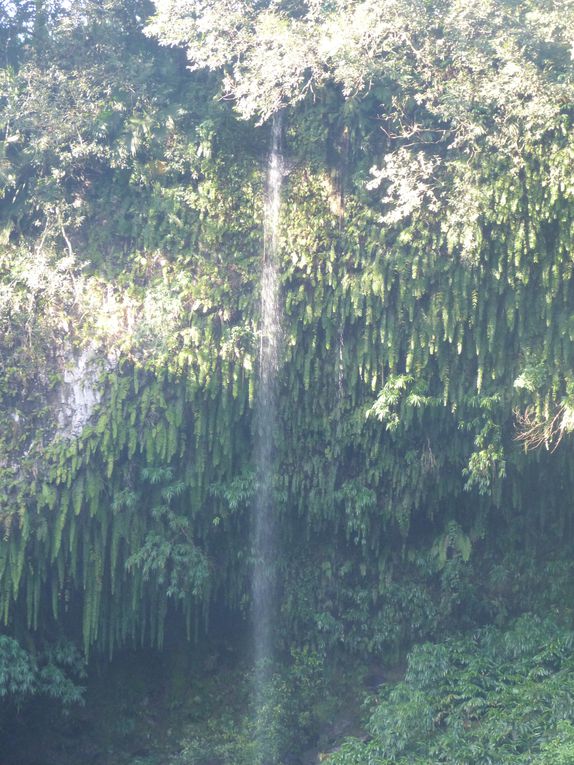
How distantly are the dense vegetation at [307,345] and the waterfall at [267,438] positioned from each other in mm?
98

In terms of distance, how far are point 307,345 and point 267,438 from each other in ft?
3.26

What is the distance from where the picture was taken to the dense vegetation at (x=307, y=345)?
326 inches

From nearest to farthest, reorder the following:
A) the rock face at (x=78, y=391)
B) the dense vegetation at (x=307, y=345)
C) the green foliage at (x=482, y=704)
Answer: the green foliage at (x=482, y=704)
the dense vegetation at (x=307, y=345)
the rock face at (x=78, y=391)

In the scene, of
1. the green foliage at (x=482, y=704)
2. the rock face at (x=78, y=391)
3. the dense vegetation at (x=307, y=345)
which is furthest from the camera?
the rock face at (x=78, y=391)

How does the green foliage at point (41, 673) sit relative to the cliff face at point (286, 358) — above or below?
below

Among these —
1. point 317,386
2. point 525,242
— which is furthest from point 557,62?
point 317,386

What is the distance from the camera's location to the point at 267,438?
9.01 m

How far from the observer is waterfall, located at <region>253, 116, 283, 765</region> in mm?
8844

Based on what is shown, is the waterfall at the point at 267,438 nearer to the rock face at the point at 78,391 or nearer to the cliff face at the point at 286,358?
the cliff face at the point at 286,358

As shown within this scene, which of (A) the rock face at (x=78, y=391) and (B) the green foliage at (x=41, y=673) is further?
(A) the rock face at (x=78, y=391)

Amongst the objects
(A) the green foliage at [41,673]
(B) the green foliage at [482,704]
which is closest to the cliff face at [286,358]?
(A) the green foliage at [41,673]

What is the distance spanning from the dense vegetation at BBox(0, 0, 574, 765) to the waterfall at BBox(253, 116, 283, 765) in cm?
10

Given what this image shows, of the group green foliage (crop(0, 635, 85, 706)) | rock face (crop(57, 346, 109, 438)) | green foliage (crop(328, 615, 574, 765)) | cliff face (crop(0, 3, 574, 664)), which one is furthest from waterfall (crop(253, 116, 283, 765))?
green foliage (crop(0, 635, 85, 706))

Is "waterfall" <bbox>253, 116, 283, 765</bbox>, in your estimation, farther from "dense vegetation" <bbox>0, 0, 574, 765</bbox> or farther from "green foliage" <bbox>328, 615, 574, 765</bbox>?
"green foliage" <bbox>328, 615, 574, 765</bbox>
